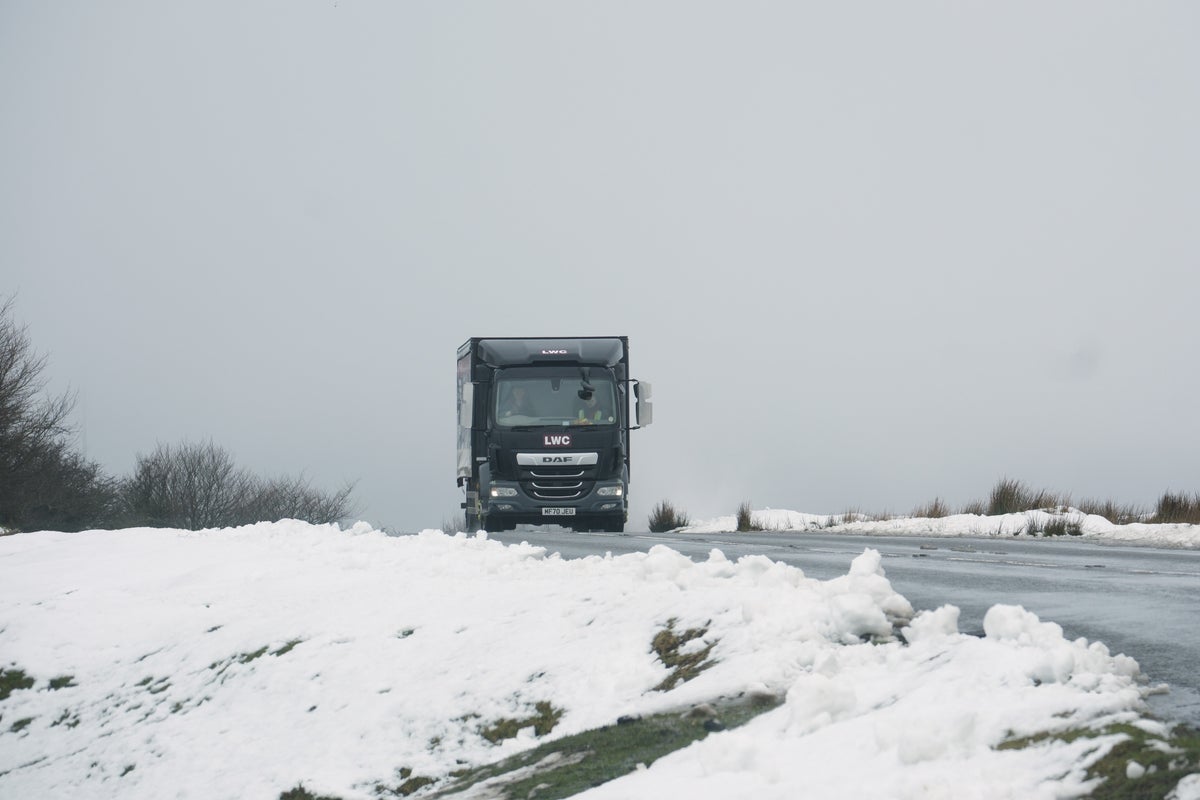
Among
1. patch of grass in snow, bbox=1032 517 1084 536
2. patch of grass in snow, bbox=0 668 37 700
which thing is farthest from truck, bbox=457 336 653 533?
patch of grass in snow, bbox=0 668 37 700

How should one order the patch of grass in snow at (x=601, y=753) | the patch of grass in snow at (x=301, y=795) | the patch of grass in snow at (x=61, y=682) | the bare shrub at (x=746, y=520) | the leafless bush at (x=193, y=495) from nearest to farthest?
the patch of grass in snow at (x=601, y=753) → the patch of grass in snow at (x=301, y=795) → the patch of grass in snow at (x=61, y=682) → the bare shrub at (x=746, y=520) → the leafless bush at (x=193, y=495)

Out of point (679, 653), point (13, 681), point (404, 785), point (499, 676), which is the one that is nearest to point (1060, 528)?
point (679, 653)

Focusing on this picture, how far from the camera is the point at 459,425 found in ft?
81.0

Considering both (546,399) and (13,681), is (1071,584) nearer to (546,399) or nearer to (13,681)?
(13,681)

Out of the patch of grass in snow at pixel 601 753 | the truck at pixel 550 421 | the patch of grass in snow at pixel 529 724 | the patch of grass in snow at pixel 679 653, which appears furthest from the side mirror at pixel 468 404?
the patch of grass in snow at pixel 601 753

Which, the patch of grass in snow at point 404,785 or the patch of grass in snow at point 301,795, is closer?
the patch of grass in snow at point 404,785

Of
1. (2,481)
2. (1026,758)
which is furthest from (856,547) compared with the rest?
(2,481)

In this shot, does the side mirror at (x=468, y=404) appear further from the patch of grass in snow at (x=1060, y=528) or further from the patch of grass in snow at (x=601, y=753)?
the patch of grass in snow at (x=601, y=753)

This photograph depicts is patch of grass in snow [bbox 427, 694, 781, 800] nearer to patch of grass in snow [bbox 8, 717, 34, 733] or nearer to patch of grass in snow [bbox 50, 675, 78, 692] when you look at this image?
patch of grass in snow [bbox 8, 717, 34, 733]

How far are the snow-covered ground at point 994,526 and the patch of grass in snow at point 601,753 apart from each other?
14001 mm

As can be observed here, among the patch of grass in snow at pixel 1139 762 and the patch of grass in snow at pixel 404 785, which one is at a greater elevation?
the patch of grass in snow at pixel 1139 762

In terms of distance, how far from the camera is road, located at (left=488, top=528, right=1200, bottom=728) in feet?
21.2

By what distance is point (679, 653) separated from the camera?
7.12m

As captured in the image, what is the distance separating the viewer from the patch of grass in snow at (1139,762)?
149 inches
